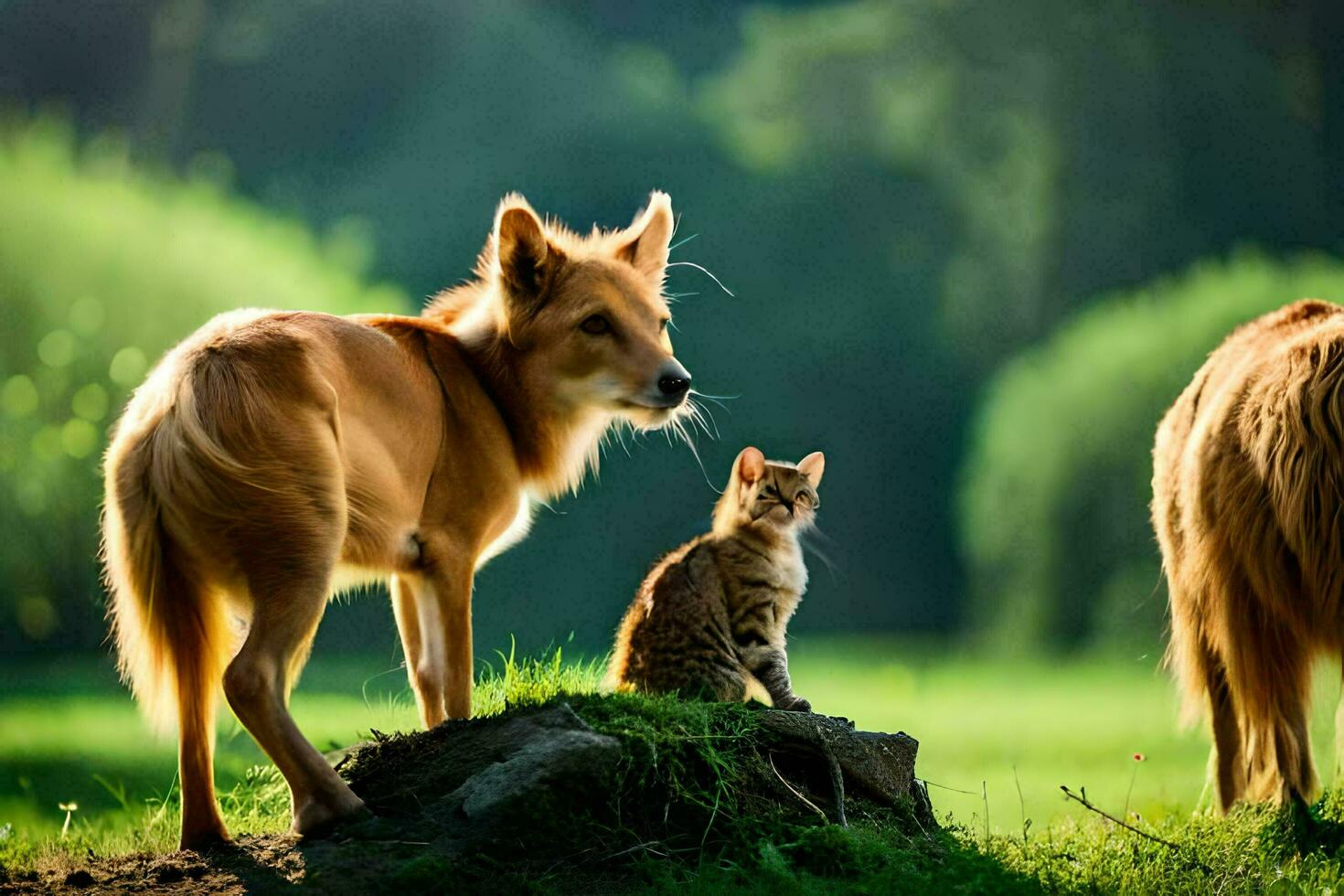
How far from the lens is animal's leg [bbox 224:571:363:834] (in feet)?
12.5

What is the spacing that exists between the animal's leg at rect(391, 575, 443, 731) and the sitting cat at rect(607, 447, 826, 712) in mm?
709

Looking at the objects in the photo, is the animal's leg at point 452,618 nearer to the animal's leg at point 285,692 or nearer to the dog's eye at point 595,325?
the animal's leg at point 285,692

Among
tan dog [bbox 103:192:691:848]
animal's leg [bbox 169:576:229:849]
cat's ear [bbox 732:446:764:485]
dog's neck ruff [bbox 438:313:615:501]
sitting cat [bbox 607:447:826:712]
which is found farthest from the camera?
cat's ear [bbox 732:446:764:485]

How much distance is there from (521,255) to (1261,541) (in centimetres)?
303

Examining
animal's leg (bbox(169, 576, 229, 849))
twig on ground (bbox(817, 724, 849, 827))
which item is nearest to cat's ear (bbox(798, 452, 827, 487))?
twig on ground (bbox(817, 724, 849, 827))

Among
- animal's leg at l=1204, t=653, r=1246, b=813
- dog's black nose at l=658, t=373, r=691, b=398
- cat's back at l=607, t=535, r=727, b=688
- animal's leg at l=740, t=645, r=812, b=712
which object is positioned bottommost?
animal's leg at l=1204, t=653, r=1246, b=813

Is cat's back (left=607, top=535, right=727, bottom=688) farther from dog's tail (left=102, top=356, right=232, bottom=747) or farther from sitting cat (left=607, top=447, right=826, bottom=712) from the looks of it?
dog's tail (left=102, top=356, right=232, bottom=747)

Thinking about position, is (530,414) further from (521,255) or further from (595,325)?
(521,255)

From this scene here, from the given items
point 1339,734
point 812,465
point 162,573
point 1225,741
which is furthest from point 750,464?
point 1339,734

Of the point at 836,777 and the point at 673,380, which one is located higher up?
the point at 673,380

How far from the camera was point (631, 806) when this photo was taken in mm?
4152

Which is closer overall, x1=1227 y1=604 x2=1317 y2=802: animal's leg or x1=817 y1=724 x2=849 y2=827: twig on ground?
x1=817 y1=724 x2=849 y2=827: twig on ground

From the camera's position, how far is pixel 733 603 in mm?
5039

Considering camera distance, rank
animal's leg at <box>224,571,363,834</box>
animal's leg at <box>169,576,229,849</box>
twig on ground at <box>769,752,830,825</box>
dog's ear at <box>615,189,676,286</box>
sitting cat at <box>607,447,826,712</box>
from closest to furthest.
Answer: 1. animal's leg at <box>224,571,363,834</box>
2. animal's leg at <box>169,576,229,849</box>
3. twig on ground at <box>769,752,830,825</box>
4. sitting cat at <box>607,447,826,712</box>
5. dog's ear at <box>615,189,676,286</box>
